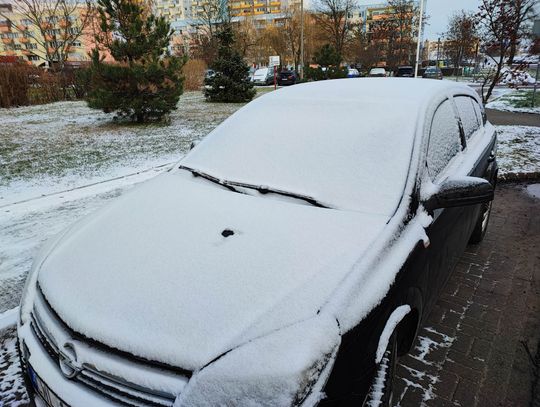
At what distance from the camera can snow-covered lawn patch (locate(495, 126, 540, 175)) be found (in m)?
6.38

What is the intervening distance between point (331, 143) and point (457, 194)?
0.77 m

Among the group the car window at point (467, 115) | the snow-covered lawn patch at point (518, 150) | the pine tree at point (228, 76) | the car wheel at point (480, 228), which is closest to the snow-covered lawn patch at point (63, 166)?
the car window at point (467, 115)

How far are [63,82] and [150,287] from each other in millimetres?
22849

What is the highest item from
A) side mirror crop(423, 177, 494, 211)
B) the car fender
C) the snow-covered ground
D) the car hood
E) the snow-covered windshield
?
the snow-covered windshield

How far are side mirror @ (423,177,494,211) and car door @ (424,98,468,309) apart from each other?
0.21 ft

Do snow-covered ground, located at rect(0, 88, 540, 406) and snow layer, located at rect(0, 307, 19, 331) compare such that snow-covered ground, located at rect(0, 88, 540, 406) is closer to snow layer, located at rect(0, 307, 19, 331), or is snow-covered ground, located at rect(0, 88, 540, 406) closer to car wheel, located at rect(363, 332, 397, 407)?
snow layer, located at rect(0, 307, 19, 331)

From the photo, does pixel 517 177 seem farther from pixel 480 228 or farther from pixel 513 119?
pixel 513 119

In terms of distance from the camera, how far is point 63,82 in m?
20.8

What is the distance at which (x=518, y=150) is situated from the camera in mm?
7633

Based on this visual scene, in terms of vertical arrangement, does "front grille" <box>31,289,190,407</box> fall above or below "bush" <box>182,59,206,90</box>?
below

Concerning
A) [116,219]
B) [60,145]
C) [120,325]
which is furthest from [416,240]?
[60,145]

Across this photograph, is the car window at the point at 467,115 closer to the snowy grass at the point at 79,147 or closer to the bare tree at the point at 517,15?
the snowy grass at the point at 79,147

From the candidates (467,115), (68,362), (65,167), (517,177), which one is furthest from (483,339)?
(65,167)

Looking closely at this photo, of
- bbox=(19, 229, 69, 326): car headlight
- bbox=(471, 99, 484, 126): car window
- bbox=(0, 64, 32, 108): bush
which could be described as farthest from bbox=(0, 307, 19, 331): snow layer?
bbox=(0, 64, 32, 108): bush
